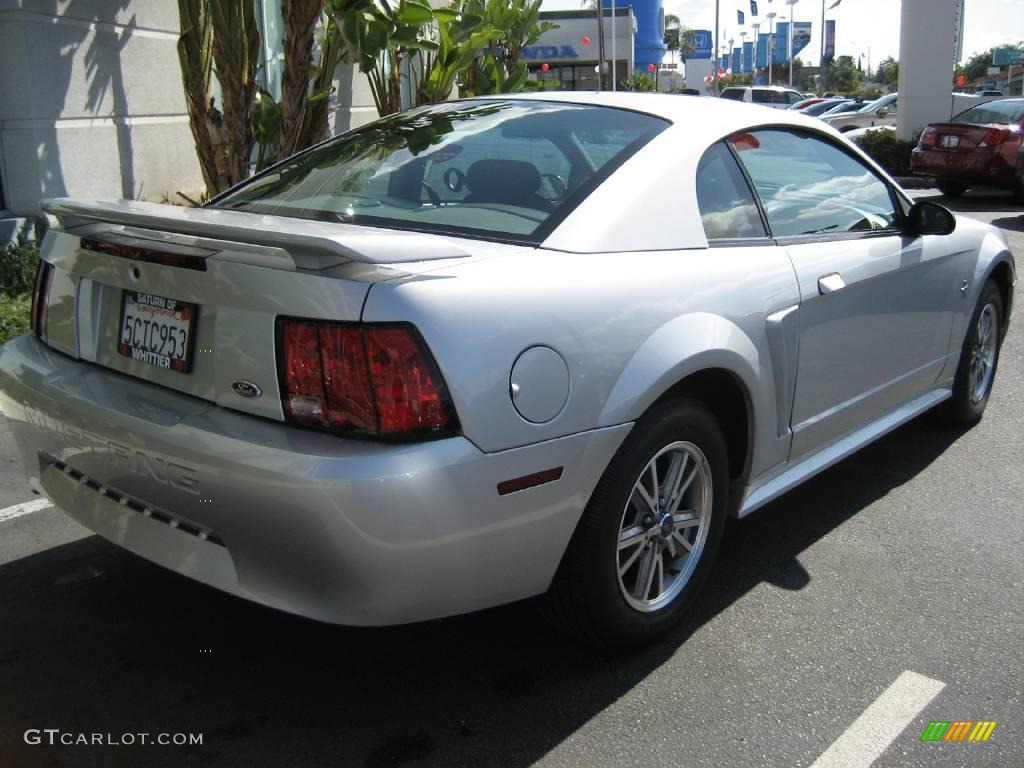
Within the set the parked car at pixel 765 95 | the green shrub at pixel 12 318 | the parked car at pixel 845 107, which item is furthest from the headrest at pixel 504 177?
the parked car at pixel 765 95

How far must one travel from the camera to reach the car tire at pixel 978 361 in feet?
16.8

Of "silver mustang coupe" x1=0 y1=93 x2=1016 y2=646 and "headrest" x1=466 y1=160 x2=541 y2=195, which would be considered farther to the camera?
"headrest" x1=466 y1=160 x2=541 y2=195

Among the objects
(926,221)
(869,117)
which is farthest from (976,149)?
(869,117)

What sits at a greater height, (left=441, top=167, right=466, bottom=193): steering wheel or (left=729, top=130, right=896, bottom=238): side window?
(left=441, top=167, right=466, bottom=193): steering wheel

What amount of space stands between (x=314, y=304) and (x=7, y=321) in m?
4.73

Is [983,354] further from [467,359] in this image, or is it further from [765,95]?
[765,95]

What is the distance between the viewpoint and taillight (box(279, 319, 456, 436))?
2.46m

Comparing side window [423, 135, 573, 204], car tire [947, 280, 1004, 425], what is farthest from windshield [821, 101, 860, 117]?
side window [423, 135, 573, 204]

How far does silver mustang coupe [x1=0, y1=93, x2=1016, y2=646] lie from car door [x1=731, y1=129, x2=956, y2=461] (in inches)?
0.7

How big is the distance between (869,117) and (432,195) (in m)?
29.9

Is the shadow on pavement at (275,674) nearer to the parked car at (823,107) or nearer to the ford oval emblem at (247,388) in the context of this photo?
the ford oval emblem at (247,388)

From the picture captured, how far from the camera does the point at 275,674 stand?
10.1ft

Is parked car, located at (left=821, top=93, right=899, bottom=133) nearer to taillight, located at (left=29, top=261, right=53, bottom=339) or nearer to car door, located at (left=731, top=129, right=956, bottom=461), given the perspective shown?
car door, located at (left=731, top=129, right=956, bottom=461)

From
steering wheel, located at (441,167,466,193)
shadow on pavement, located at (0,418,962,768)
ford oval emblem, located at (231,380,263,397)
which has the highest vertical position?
steering wheel, located at (441,167,466,193)
